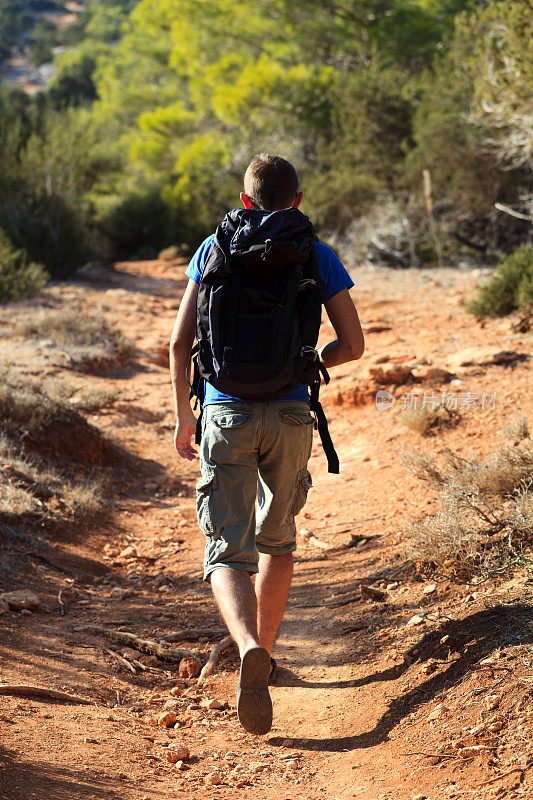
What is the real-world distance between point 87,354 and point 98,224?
431 inches

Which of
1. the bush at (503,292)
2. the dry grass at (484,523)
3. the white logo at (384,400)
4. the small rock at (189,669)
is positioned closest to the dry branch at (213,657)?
the small rock at (189,669)

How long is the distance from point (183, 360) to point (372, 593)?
5.47 feet

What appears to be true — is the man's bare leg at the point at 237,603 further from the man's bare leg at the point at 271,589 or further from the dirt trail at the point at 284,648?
the dirt trail at the point at 284,648

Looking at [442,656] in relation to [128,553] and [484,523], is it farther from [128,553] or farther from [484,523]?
[128,553]

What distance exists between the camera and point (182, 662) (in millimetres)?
3305

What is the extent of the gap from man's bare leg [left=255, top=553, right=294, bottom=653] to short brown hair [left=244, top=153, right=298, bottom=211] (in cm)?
121

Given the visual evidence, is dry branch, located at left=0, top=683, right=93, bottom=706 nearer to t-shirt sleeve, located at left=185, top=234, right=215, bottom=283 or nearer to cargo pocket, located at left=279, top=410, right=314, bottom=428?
cargo pocket, located at left=279, top=410, right=314, bottom=428

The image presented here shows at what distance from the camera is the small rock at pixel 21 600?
3521mm

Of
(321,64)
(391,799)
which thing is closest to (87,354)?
(391,799)

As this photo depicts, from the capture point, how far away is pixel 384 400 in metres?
6.72

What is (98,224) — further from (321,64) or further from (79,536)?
(79,536)

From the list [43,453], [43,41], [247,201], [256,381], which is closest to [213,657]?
[256,381]

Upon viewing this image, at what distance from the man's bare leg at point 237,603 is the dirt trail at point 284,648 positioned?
48cm

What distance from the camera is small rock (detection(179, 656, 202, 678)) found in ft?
10.8
